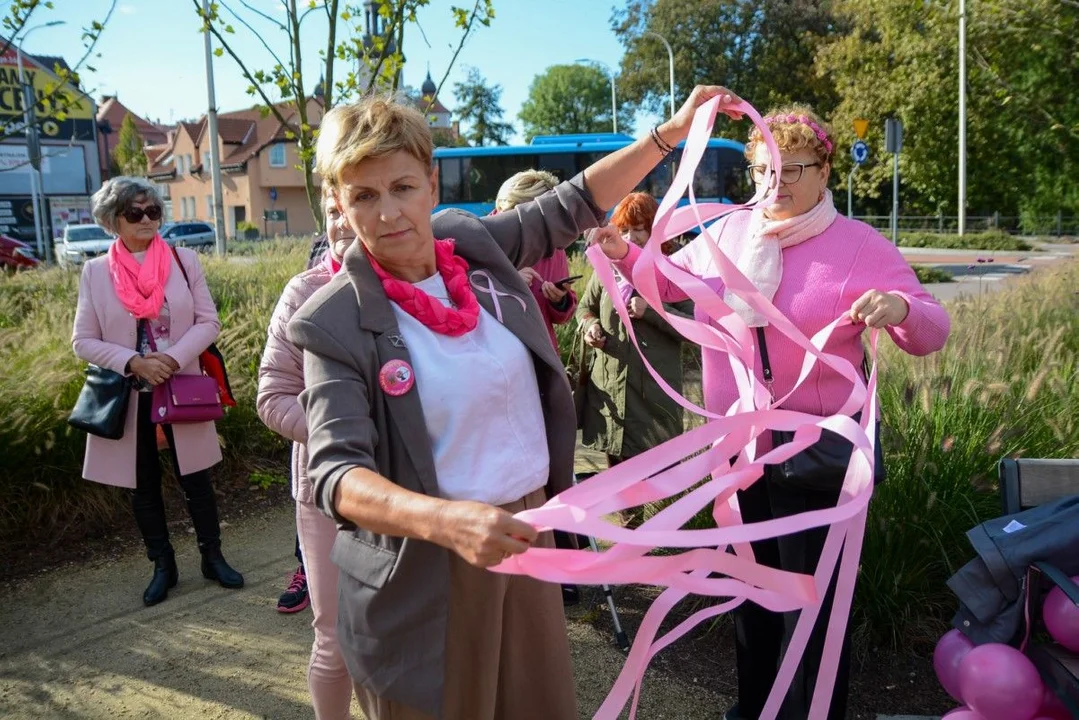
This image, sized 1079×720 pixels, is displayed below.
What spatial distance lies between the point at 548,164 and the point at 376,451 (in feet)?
77.0

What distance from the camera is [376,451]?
173 centimetres

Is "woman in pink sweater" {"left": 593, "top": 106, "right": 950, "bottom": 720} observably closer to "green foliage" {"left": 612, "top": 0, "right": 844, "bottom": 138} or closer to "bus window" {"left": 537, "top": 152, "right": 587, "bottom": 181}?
"bus window" {"left": 537, "top": 152, "right": 587, "bottom": 181}

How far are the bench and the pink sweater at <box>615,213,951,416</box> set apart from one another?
58 centimetres

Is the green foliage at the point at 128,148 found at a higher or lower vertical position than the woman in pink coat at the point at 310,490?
higher

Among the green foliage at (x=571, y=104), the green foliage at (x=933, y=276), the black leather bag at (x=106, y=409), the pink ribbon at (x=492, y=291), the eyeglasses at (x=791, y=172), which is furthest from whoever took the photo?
the green foliage at (x=571, y=104)

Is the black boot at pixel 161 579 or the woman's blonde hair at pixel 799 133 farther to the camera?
the black boot at pixel 161 579

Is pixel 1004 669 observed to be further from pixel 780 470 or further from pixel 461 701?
pixel 461 701

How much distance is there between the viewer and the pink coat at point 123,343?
4035 mm

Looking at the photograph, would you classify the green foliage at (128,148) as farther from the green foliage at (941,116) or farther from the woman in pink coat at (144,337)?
the woman in pink coat at (144,337)

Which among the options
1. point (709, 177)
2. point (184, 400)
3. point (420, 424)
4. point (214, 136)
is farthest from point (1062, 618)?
point (709, 177)

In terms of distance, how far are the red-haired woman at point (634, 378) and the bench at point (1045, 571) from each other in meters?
1.74

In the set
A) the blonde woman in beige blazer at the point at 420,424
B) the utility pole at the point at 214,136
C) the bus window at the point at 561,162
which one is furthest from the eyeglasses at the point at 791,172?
the bus window at the point at 561,162

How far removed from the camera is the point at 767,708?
2.00 meters

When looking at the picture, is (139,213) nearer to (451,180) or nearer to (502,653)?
(502,653)
